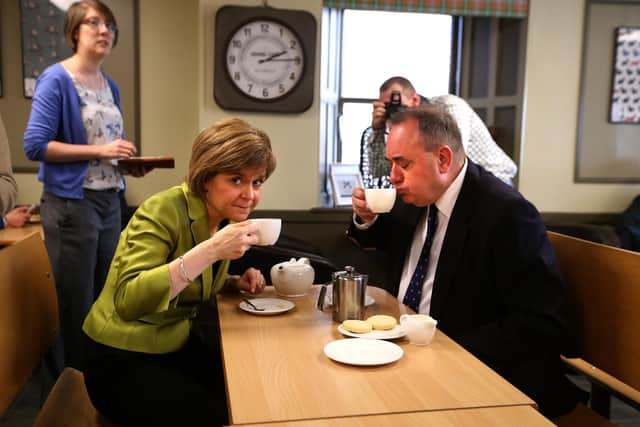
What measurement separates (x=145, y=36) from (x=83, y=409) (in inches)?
103

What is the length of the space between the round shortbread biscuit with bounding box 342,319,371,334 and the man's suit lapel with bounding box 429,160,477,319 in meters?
0.38

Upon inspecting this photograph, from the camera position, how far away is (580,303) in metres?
1.70

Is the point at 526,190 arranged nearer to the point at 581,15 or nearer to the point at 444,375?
the point at 581,15

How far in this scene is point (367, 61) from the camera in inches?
172

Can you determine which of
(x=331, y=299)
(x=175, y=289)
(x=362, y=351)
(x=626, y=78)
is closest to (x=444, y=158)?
(x=331, y=299)

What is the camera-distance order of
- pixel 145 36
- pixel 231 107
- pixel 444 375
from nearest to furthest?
pixel 444 375, pixel 231 107, pixel 145 36

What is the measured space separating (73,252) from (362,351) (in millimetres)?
1520

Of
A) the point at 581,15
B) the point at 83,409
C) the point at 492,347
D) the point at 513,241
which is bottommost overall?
the point at 83,409

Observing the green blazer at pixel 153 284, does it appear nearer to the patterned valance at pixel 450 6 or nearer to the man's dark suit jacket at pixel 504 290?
the man's dark suit jacket at pixel 504 290

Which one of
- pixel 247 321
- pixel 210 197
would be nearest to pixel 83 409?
pixel 247 321

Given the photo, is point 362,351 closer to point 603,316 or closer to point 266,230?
point 266,230

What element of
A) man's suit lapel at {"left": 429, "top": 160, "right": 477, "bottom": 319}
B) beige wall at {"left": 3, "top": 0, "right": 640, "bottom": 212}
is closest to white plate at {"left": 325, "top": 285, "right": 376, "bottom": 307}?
man's suit lapel at {"left": 429, "top": 160, "right": 477, "bottom": 319}

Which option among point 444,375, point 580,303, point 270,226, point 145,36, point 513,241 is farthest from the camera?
point 145,36

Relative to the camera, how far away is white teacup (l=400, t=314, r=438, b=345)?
130cm
